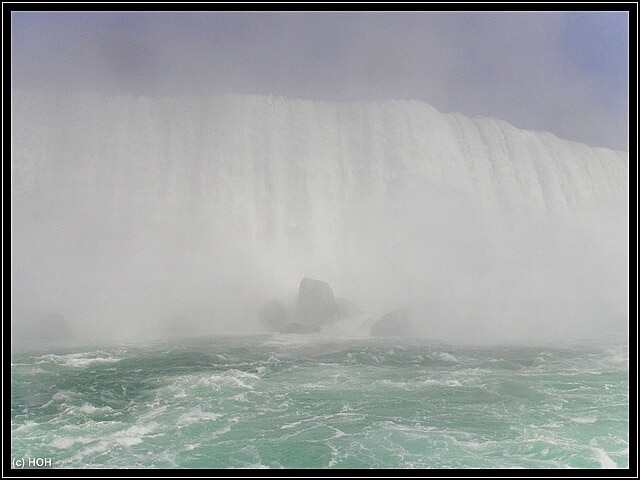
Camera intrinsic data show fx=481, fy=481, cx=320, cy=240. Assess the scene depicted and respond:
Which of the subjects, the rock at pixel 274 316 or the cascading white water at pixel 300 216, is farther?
the cascading white water at pixel 300 216

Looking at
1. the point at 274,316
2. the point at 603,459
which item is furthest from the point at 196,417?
the point at 274,316

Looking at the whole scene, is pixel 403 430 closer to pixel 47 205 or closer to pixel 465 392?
pixel 465 392

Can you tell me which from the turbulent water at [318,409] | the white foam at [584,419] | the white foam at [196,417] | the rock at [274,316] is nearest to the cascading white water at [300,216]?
the rock at [274,316]

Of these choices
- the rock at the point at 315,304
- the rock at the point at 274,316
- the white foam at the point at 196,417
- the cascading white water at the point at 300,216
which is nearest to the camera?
the white foam at the point at 196,417

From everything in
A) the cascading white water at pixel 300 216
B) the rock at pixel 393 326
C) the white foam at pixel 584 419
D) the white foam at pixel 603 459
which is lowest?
the rock at pixel 393 326

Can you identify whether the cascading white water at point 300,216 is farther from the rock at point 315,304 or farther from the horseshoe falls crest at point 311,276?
the rock at point 315,304

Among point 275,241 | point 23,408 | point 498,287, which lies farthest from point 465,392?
point 275,241

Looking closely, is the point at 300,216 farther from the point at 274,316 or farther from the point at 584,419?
the point at 584,419

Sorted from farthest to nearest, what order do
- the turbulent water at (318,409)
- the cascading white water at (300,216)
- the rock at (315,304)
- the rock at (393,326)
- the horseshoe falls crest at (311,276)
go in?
the cascading white water at (300,216) → the rock at (315,304) → the rock at (393,326) → the horseshoe falls crest at (311,276) → the turbulent water at (318,409)
